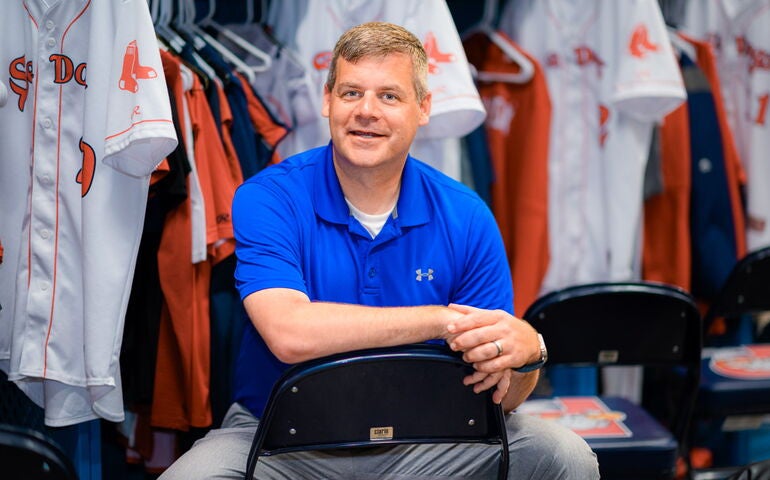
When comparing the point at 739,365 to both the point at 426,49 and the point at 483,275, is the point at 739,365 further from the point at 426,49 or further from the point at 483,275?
the point at 426,49

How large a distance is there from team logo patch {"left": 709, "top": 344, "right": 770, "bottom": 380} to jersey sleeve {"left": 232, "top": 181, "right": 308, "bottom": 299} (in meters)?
1.51

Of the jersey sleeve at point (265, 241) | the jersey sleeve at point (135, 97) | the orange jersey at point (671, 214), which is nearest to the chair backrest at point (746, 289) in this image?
the orange jersey at point (671, 214)

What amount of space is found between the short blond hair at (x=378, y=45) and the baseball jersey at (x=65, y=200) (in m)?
0.43

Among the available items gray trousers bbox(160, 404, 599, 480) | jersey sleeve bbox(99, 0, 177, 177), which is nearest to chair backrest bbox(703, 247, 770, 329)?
gray trousers bbox(160, 404, 599, 480)

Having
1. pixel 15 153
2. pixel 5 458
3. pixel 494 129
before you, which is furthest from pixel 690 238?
pixel 5 458

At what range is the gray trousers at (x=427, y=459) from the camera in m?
1.72

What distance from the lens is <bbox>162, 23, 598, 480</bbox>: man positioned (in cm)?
166

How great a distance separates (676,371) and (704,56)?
3.60ft

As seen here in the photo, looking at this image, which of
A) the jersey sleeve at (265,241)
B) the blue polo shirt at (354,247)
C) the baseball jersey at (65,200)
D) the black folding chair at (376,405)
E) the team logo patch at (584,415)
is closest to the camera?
the black folding chair at (376,405)

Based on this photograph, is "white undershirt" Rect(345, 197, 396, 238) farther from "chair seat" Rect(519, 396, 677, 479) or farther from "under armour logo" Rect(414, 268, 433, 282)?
"chair seat" Rect(519, 396, 677, 479)

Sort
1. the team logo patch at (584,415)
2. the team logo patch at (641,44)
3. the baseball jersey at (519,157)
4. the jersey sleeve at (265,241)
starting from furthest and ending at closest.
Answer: the baseball jersey at (519,157) → the team logo patch at (641,44) → the team logo patch at (584,415) → the jersey sleeve at (265,241)

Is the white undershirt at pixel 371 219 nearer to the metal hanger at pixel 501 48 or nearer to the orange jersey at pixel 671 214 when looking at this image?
the metal hanger at pixel 501 48

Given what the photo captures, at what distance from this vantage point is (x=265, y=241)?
5.98 ft

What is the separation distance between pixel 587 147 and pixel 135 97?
1587 millimetres
